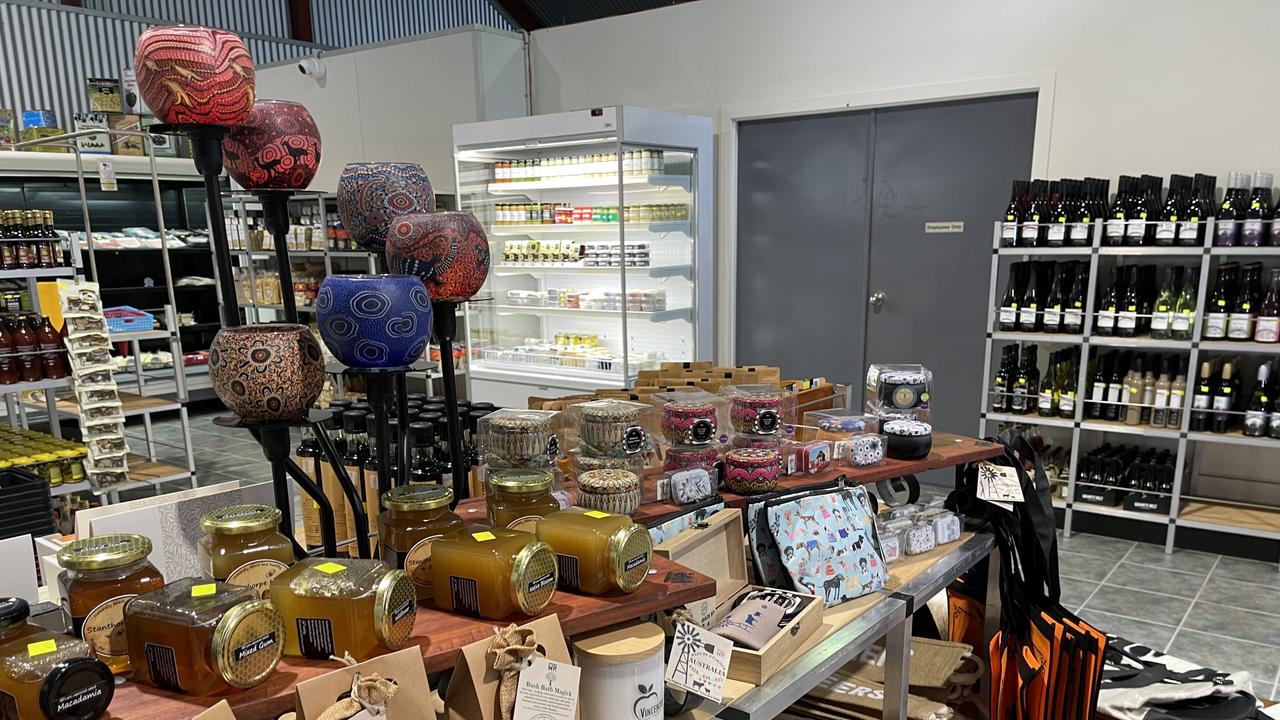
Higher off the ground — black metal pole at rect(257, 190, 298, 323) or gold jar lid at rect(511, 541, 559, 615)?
black metal pole at rect(257, 190, 298, 323)

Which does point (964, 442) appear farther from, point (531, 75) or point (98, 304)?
point (531, 75)

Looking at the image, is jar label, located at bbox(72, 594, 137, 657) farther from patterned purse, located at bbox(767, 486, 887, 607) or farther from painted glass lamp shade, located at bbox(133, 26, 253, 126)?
patterned purse, located at bbox(767, 486, 887, 607)

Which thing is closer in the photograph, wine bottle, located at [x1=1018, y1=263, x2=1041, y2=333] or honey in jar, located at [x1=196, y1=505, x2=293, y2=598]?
honey in jar, located at [x1=196, y1=505, x2=293, y2=598]

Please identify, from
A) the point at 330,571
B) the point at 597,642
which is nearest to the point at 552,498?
the point at 597,642

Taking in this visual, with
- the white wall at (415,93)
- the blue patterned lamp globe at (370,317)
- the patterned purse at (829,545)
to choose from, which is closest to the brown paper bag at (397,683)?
the blue patterned lamp globe at (370,317)

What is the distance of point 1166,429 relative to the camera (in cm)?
411

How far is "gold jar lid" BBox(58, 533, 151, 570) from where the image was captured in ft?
3.36

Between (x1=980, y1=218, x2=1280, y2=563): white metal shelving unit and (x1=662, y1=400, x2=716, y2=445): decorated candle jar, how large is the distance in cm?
309

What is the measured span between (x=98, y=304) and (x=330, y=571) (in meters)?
4.08

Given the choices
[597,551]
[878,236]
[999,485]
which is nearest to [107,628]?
[597,551]

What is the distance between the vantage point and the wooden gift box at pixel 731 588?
4.93 ft

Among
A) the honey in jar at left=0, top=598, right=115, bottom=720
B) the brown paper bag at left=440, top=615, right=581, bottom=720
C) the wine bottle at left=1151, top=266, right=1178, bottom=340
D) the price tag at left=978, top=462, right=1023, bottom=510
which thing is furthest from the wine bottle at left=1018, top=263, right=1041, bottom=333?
the honey in jar at left=0, top=598, right=115, bottom=720

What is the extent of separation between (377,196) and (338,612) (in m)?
0.85

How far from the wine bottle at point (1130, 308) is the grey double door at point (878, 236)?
78 centimetres
